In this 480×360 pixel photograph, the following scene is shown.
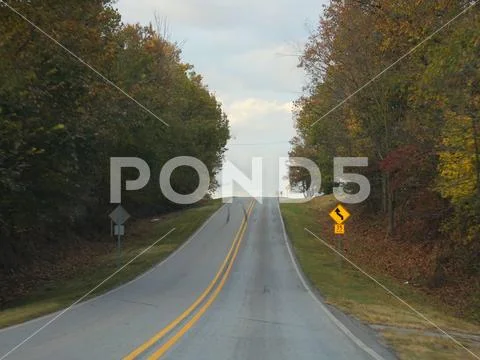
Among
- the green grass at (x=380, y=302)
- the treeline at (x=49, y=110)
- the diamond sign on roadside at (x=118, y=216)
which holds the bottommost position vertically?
the green grass at (x=380, y=302)

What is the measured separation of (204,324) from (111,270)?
1622 cm

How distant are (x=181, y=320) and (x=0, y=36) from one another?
10.6m

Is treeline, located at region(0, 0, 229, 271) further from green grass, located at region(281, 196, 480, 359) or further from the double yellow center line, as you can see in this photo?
green grass, located at region(281, 196, 480, 359)

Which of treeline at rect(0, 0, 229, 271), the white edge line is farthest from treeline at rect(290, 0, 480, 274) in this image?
treeline at rect(0, 0, 229, 271)

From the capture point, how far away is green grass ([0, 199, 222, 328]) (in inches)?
655

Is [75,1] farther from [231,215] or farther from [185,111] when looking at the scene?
[185,111]

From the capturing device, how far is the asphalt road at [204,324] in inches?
363

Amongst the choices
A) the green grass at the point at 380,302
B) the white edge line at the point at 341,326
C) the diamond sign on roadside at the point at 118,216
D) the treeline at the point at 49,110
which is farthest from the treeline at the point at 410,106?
the diamond sign on roadside at the point at 118,216

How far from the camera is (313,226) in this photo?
4556 centimetres

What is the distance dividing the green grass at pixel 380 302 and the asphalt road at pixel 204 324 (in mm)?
691

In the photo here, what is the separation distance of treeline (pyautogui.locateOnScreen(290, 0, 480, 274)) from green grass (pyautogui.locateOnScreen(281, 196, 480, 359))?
4207mm

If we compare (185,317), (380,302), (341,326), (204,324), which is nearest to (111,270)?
(380,302)

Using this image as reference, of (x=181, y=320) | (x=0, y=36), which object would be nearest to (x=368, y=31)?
(x=0, y=36)

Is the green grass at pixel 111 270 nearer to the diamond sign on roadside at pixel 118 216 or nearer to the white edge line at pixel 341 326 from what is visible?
the diamond sign on roadside at pixel 118 216
